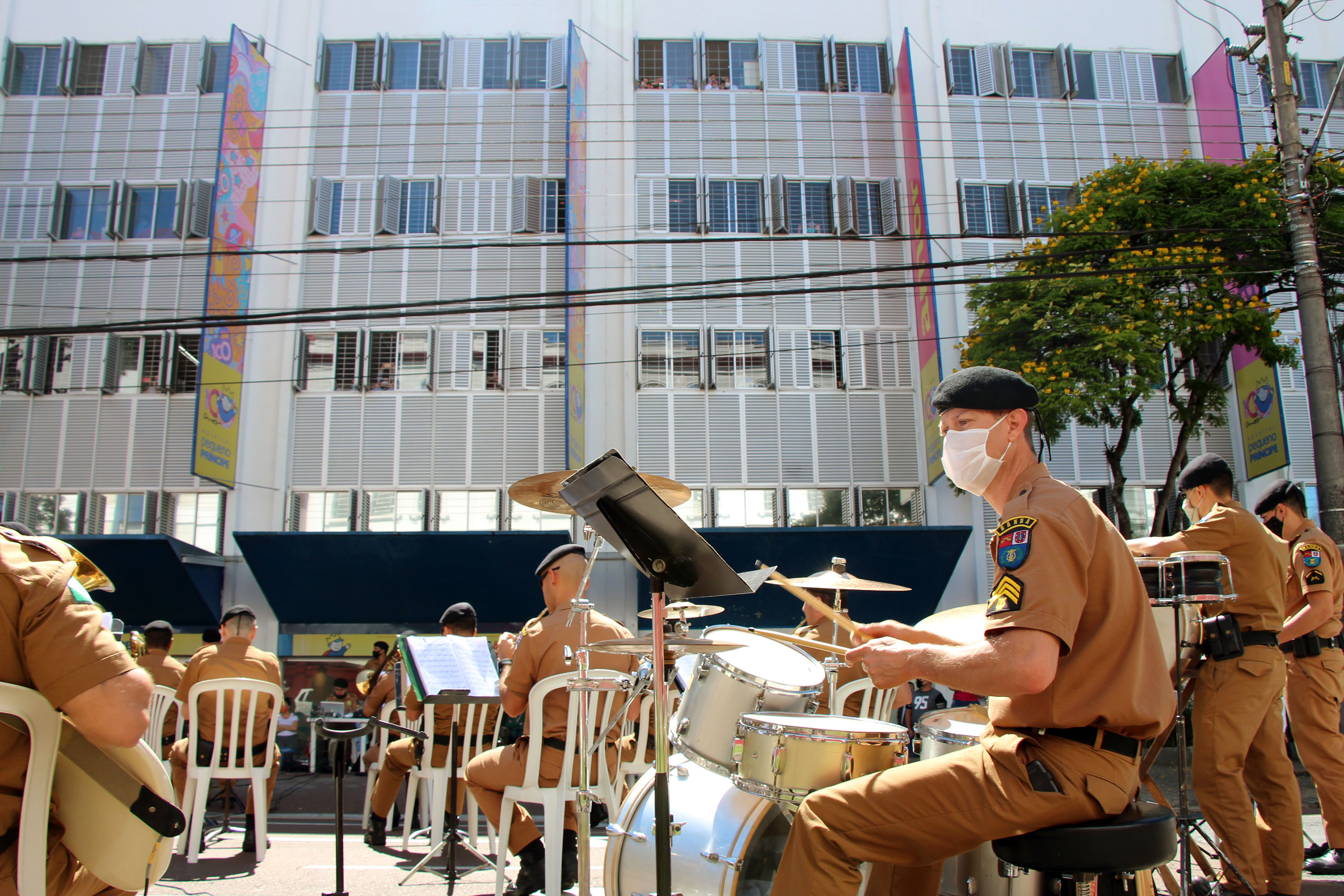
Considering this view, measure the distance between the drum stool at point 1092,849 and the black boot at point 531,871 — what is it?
3054 mm

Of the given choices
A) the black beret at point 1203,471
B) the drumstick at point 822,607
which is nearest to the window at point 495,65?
the black beret at point 1203,471

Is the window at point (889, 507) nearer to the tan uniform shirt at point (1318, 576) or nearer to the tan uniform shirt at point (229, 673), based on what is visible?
the tan uniform shirt at point (1318, 576)

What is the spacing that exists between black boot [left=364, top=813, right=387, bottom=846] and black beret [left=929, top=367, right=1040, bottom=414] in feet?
19.6

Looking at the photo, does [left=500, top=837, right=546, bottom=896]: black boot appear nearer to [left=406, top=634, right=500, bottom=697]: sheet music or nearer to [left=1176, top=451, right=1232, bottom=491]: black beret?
[left=406, top=634, right=500, bottom=697]: sheet music

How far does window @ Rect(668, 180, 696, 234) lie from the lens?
1798 cm

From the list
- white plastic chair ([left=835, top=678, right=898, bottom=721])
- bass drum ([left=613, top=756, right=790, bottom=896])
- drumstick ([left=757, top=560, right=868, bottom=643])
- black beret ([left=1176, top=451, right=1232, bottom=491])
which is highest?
black beret ([left=1176, top=451, right=1232, bottom=491])

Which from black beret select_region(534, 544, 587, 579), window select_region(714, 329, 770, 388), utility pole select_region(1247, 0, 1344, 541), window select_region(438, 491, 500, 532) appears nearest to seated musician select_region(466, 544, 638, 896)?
black beret select_region(534, 544, 587, 579)

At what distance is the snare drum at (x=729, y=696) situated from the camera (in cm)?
376

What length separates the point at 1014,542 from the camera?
2.65 metres

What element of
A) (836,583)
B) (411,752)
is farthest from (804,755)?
(411,752)

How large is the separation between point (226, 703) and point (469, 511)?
9.56 metres

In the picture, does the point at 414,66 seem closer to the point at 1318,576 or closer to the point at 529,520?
the point at 529,520

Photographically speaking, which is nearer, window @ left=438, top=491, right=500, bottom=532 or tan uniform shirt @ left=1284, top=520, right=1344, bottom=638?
tan uniform shirt @ left=1284, top=520, right=1344, bottom=638

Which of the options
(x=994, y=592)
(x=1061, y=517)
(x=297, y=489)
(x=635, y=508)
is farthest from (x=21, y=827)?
(x=297, y=489)
